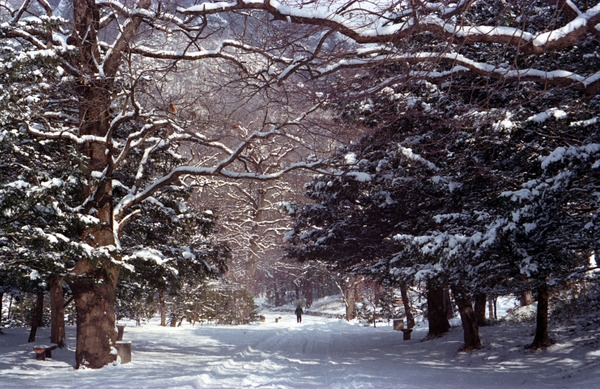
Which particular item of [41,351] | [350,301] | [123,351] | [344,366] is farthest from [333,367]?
[350,301]

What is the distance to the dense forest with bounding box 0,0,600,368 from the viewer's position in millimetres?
6285

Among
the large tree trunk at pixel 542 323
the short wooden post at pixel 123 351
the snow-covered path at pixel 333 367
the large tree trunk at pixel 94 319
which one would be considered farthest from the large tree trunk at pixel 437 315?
the large tree trunk at pixel 94 319

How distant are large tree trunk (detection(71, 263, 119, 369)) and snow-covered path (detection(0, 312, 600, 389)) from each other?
1.11ft

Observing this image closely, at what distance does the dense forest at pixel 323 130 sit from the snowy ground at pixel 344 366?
1.06 metres

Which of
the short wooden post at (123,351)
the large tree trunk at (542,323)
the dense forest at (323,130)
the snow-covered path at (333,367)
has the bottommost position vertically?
the snow-covered path at (333,367)

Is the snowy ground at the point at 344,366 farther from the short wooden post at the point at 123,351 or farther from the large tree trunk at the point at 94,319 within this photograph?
the large tree trunk at the point at 94,319

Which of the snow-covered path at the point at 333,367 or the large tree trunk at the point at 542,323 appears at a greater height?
the large tree trunk at the point at 542,323

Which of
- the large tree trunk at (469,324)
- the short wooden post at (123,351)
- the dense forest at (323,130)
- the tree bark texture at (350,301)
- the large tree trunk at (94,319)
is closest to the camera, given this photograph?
the dense forest at (323,130)

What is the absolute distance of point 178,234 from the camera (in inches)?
576

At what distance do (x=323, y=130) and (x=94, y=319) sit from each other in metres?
6.31

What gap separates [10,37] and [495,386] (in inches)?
451

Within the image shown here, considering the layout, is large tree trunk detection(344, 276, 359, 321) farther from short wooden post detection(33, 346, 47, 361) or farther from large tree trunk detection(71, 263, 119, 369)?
large tree trunk detection(71, 263, 119, 369)

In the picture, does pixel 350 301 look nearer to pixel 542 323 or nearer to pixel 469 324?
pixel 469 324

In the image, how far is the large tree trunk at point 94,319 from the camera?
10289 mm
